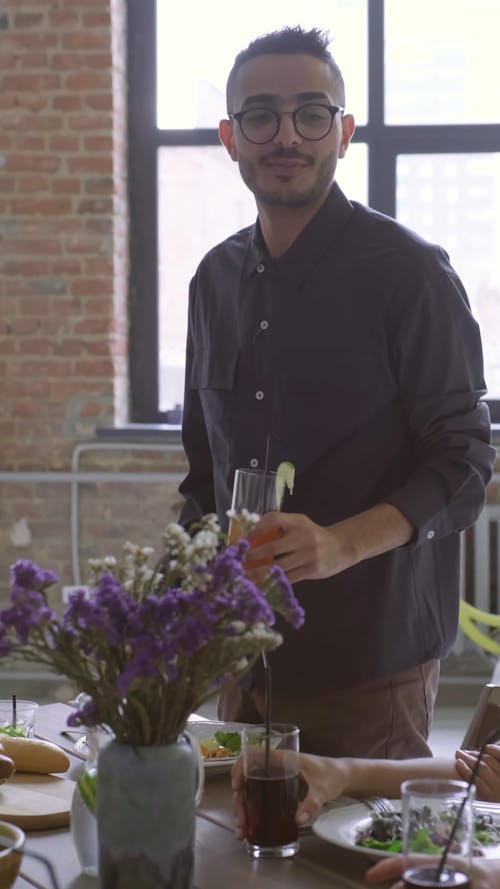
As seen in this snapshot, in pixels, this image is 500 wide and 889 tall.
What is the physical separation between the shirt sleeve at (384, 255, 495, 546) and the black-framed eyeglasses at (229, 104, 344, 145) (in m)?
0.28

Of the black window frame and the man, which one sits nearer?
the man

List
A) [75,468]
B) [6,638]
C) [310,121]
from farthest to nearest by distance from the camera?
[75,468]
[310,121]
[6,638]

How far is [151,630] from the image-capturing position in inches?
43.7

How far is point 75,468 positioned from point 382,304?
2.86 m

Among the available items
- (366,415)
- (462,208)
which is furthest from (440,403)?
(462,208)

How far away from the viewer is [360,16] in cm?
488

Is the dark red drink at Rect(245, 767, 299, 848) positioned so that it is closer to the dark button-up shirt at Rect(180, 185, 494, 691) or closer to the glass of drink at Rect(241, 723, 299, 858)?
the glass of drink at Rect(241, 723, 299, 858)

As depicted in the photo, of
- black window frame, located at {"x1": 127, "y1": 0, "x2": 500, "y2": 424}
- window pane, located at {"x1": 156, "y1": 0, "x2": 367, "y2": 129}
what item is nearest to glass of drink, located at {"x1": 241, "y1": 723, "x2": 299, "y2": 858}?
black window frame, located at {"x1": 127, "y1": 0, "x2": 500, "y2": 424}

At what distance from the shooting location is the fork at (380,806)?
1.47 meters

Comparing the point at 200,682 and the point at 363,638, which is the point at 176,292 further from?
the point at 200,682

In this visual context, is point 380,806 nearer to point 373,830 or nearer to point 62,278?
point 373,830

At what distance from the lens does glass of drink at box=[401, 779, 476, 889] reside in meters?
1.15

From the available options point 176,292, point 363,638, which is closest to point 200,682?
point 363,638

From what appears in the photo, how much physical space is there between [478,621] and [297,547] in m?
3.24
